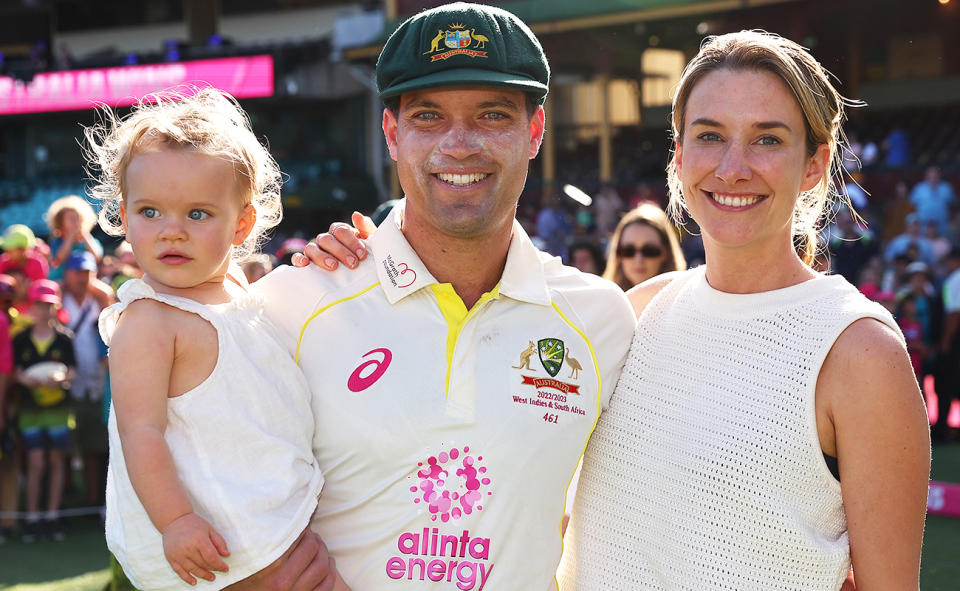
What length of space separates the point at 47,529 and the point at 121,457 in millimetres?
5900

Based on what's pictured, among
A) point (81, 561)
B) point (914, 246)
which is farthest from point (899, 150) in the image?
point (81, 561)

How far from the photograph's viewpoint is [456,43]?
2.41 metres

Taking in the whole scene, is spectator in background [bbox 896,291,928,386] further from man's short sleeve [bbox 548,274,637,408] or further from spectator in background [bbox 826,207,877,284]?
man's short sleeve [bbox 548,274,637,408]

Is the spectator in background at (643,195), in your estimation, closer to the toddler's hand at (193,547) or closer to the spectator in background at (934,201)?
the spectator in background at (934,201)

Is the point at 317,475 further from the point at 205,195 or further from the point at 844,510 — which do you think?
the point at 844,510

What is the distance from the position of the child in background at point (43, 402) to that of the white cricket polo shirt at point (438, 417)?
A: 18.1 feet

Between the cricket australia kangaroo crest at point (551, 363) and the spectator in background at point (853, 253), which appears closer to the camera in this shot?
the cricket australia kangaroo crest at point (551, 363)

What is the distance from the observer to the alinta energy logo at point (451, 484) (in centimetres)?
233

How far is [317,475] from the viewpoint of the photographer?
232cm

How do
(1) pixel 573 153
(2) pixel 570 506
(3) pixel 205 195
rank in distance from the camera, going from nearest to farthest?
1. (3) pixel 205 195
2. (2) pixel 570 506
3. (1) pixel 573 153

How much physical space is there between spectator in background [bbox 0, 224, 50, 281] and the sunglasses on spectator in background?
4.83 metres

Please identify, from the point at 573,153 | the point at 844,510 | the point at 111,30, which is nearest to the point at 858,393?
the point at 844,510

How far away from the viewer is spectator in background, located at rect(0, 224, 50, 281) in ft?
26.2

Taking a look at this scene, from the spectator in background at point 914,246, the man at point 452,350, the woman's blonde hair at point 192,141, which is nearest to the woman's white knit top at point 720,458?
the man at point 452,350
